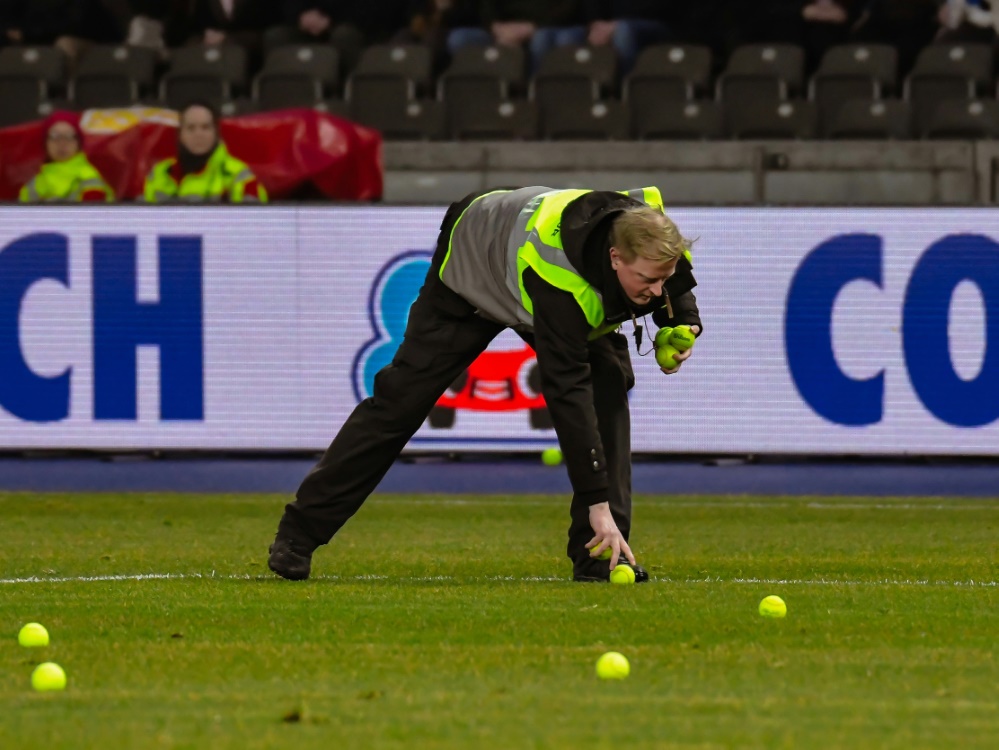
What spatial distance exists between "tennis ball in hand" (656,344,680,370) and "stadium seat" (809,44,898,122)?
11023mm

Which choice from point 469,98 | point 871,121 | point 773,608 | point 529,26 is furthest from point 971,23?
point 773,608

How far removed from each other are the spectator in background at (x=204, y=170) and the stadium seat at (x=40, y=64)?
16.5ft

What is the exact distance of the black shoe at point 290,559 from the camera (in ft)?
26.1

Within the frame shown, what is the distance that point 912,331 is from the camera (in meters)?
13.9

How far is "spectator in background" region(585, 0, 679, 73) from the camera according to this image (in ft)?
64.0

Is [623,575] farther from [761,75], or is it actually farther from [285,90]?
[285,90]

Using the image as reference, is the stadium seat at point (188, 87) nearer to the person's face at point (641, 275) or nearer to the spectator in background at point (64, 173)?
the spectator in background at point (64, 173)

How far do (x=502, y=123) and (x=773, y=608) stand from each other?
12.0 m

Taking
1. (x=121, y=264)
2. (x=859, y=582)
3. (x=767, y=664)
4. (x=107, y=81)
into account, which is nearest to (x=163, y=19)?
(x=107, y=81)

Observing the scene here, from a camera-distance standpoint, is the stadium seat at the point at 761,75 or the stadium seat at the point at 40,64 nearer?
the stadium seat at the point at 761,75

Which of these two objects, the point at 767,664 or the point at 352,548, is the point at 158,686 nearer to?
the point at 767,664

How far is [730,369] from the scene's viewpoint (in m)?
14.1

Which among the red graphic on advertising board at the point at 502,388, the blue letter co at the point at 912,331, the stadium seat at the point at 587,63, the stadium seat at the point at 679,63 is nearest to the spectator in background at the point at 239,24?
the stadium seat at the point at 587,63

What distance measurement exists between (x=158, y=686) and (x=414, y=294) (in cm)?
887
